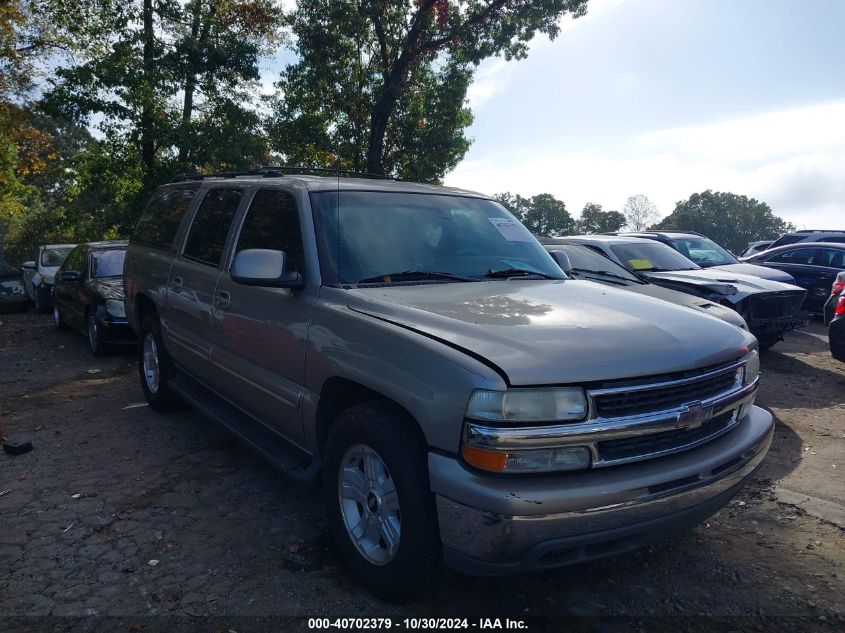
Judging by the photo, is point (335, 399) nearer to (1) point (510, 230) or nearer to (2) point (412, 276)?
(2) point (412, 276)

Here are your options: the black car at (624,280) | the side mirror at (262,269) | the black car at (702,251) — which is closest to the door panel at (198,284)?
the side mirror at (262,269)

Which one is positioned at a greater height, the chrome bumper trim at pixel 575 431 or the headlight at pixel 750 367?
the headlight at pixel 750 367

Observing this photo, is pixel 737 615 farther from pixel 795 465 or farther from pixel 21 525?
pixel 21 525

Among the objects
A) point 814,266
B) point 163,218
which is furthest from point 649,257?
point 163,218

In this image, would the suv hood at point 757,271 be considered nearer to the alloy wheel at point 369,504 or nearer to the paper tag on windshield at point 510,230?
the paper tag on windshield at point 510,230

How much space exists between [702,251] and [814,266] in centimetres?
307

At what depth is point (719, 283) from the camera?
27.4 ft

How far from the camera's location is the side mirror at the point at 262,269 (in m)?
3.39

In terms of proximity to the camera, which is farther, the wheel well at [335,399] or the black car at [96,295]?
the black car at [96,295]

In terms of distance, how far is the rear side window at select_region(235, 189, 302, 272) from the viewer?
374cm

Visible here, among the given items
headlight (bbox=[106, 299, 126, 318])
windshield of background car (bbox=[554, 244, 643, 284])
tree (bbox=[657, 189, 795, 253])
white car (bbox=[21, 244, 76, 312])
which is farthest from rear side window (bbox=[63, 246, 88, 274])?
tree (bbox=[657, 189, 795, 253])

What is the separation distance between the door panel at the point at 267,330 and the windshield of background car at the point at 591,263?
4.13m

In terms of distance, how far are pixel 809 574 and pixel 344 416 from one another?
246 centimetres

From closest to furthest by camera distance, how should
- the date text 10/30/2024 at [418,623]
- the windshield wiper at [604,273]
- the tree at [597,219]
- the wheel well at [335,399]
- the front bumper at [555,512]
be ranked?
the front bumper at [555,512], the date text 10/30/2024 at [418,623], the wheel well at [335,399], the windshield wiper at [604,273], the tree at [597,219]
